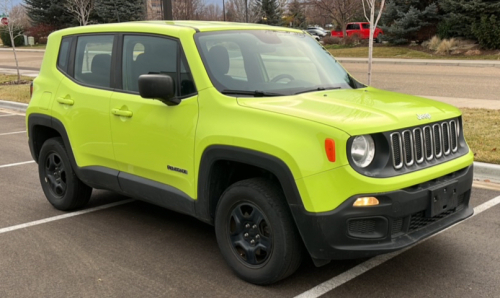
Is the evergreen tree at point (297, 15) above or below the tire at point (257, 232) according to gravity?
above

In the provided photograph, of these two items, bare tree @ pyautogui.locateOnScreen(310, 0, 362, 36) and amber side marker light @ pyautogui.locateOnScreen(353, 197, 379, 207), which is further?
bare tree @ pyautogui.locateOnScreen(310, 0, 362, 36)

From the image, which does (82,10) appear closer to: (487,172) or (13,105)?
(13,105)

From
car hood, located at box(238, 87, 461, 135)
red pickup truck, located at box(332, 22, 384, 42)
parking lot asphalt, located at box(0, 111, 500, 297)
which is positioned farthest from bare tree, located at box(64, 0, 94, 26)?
car hood, located at box(238, 87, 461, 135)

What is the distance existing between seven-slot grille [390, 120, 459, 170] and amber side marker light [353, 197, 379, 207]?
0.96 ft

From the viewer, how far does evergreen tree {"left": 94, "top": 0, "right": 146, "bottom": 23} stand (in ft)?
158

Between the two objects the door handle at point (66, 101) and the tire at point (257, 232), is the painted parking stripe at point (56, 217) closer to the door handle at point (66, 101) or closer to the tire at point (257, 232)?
the door handle at point (66, 101)

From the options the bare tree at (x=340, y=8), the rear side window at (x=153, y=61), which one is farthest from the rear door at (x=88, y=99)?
the bare tree at (x=340, y=8)

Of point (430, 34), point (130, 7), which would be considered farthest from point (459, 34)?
point (130, 7)

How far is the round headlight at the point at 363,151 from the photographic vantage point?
3443mm

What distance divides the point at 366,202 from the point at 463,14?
99.8ft

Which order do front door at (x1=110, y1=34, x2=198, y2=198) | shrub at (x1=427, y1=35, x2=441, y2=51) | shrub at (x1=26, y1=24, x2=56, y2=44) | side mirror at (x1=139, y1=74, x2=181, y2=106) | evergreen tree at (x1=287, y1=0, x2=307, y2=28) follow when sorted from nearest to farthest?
side mirror at (x1=139, y1=74, x2=181, y2=106), front door at (x1=110, y1=34, x2=198, y2=198), shrub at (x1=427, y1=35, x2=441, y2=51), shrub at (x1=26, y1=24, x2=56, y2=44), evergreen tree at (x1=287, y1=0, x2=307, y2=28)

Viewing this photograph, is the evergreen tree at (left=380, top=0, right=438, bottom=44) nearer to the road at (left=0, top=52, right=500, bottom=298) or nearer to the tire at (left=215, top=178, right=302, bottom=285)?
the road at (left=0, top=52, right=500, bottom=298)

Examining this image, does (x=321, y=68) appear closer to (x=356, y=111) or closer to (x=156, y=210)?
(x=356, y=111)

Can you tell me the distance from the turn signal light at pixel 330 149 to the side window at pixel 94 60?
243 centimetres
